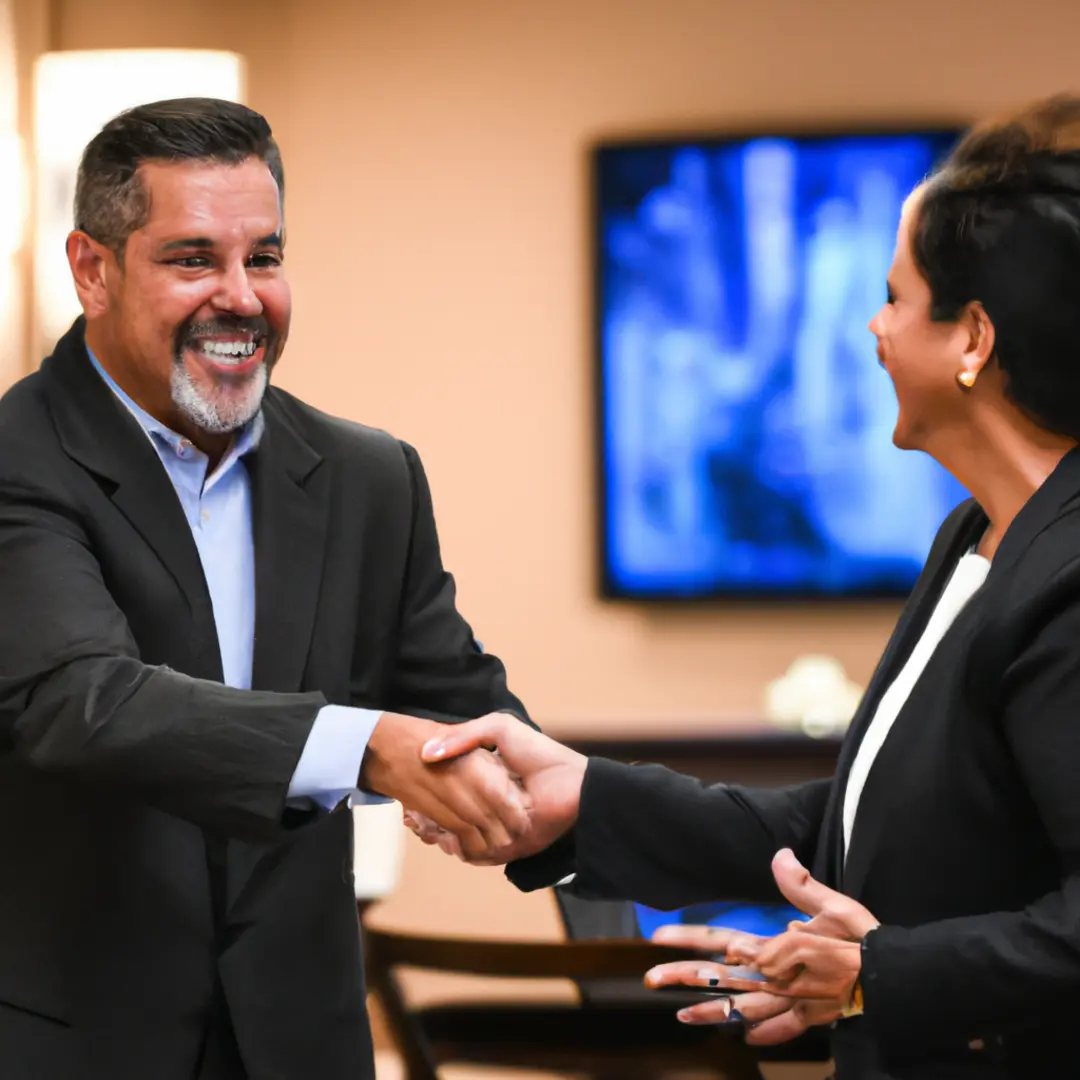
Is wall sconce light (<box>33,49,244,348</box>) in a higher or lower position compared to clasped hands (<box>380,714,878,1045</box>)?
higher

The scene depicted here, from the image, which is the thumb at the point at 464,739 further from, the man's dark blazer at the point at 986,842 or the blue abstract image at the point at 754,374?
the blue abstract image at the point at 754,374

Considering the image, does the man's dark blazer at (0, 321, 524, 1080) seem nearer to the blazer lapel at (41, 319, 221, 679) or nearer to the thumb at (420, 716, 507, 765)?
the blazer lapel at (41, 319, 221, 679)

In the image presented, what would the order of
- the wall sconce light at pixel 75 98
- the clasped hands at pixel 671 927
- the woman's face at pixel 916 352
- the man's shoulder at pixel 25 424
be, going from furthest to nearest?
the wall sconce light at pixel 75 98 < the man's shoulder at pixel 25 424 < the woman's face at pixel 916 352 < the clasped hands at pixel 671 927

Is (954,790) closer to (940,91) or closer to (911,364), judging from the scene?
(911,364)

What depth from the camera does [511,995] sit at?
2705 millimetres

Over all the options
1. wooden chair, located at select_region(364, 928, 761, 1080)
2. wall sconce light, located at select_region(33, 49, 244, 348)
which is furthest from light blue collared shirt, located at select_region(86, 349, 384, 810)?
wall sconce light, located at select_region(33, 49, 244, 348)

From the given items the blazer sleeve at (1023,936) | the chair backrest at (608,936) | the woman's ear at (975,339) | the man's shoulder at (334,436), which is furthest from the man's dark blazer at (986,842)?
the chair backrest at (608,936)

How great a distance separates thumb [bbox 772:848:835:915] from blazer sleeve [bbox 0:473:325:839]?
488mm

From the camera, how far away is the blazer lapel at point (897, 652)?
5.14ft

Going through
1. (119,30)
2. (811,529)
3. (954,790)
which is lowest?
(811,529)

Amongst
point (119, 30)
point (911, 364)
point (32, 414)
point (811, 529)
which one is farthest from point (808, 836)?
point (119, 30)

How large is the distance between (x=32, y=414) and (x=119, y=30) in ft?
11.0

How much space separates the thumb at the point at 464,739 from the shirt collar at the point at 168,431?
0.40 metres

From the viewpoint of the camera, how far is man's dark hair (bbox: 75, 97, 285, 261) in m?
1.70
